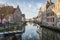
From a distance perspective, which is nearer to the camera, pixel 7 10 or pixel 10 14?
pixel 7 10

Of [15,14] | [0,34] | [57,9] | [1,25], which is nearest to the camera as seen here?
[0,34]

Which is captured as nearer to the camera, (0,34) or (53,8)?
(0,34)

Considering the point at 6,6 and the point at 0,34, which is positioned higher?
the point at 6,6

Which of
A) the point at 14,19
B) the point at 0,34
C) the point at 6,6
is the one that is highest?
the point at 6,6

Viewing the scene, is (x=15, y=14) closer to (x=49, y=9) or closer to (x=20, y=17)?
(x=20, y=17)

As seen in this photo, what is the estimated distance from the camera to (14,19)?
793 centimetres

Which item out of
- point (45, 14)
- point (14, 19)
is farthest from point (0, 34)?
point (45, 14)

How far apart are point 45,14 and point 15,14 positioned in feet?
12.9

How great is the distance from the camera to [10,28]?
7.86 meters

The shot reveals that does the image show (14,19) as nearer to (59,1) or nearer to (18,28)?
(18,28)

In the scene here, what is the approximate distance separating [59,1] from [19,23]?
169 inches

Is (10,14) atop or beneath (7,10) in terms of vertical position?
beneath

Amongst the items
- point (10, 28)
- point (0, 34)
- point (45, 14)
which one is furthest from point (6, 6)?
point (45, 14)

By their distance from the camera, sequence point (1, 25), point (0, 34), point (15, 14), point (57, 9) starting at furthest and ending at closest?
point (57, 9), point (15, 14), point (1, 25), point (0, 34)
